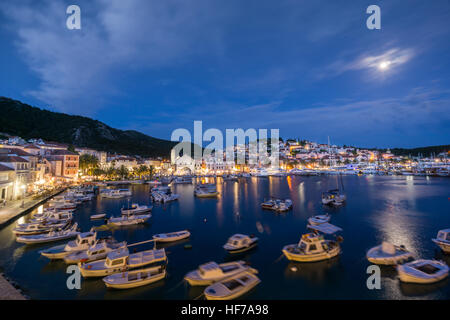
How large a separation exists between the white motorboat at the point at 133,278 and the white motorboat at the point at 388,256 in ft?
36.1

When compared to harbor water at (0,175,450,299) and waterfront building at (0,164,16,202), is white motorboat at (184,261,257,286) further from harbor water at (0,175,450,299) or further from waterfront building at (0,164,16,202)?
waterfront building at (0,164,16,202)

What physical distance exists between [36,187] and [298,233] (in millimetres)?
41450

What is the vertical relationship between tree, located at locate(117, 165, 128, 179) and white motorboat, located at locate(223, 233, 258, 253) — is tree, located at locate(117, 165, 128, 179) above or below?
above

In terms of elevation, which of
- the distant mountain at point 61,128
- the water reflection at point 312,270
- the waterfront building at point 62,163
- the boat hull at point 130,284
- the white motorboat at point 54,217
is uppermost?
the distant mountain at point 61,128

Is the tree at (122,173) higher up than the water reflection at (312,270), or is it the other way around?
the tree at (122,173)

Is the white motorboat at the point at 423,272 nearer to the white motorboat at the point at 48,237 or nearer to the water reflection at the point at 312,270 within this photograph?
the water reflection at the point at 312,270

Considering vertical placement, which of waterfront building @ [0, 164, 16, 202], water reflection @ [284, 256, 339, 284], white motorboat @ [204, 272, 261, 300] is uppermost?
waterfront building @ [0, 164, 16, 202]

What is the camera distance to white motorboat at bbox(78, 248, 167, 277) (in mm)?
10398

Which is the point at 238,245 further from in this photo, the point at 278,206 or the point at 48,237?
the point at 48,237

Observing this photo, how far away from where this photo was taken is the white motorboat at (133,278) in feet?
31.0

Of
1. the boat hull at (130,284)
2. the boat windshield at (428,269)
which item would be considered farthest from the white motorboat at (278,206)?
the boat hull at (130,284)

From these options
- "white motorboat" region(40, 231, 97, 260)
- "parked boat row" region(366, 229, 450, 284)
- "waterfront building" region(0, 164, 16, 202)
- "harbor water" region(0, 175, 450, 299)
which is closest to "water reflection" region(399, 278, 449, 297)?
"harbor water" region(0, 175, 450, 299)

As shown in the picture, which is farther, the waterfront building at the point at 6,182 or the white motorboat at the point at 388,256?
the waterfront building at the point at 6,182

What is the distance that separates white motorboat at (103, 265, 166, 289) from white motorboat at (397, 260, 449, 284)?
11.1 metres
